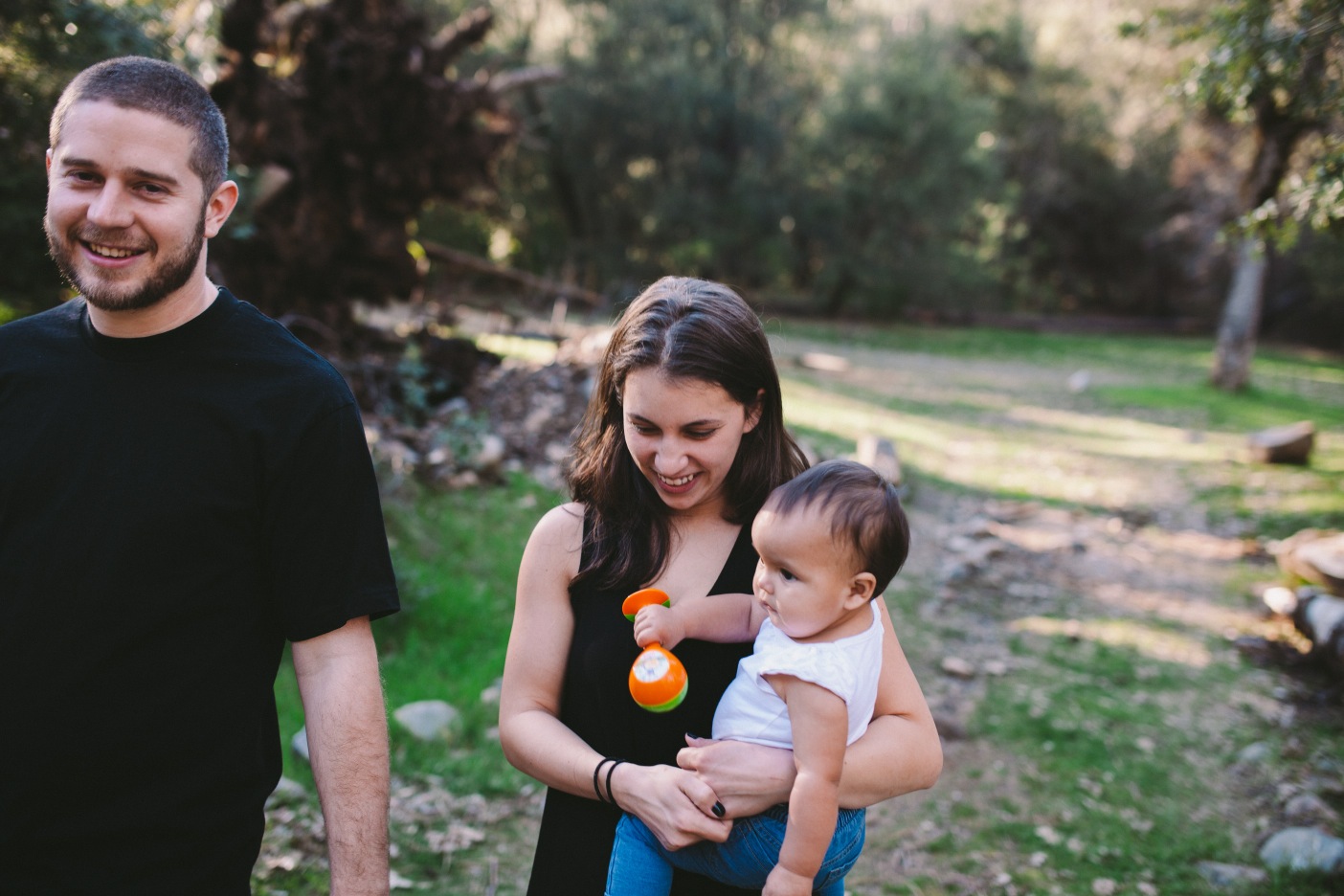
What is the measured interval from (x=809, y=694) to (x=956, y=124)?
2625 centimetres

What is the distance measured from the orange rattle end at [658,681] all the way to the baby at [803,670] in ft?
0.14

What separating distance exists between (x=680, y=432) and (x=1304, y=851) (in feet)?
11.8

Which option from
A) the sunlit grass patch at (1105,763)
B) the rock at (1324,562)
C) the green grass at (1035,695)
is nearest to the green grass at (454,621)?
the green grass at (1035,695)

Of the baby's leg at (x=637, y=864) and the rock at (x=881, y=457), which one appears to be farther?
the rock at (x=881, y=457)

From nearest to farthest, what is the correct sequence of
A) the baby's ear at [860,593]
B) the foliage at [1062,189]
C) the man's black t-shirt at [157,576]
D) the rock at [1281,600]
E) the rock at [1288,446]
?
1. the man's black t-shirt at [157,576]
2. the baby's ear at [860,593]
3. the rock at [1281,600]
4. the rock at [1288,446]
5. the foliage at [1062,189]

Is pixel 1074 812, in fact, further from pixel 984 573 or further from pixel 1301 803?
pixel 984 573

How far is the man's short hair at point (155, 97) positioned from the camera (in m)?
1.76

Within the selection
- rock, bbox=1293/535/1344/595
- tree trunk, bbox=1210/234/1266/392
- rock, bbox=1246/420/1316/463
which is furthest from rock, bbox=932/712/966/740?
tree trunk, bbox=1210/234/1266/392

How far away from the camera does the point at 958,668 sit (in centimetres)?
578

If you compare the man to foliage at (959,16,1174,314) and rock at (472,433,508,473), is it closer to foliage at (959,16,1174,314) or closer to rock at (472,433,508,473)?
rock at (472,433,508,473)

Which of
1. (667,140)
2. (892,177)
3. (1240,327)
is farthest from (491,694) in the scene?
(892,177)

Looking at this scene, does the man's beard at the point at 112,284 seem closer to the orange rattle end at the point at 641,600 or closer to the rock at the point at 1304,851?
the orange rattle end at the point at 641,600

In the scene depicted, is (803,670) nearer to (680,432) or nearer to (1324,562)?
(680,432)

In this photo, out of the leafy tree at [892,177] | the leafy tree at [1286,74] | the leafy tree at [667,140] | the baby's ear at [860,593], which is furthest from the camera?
the leafy tree at [892,177]
